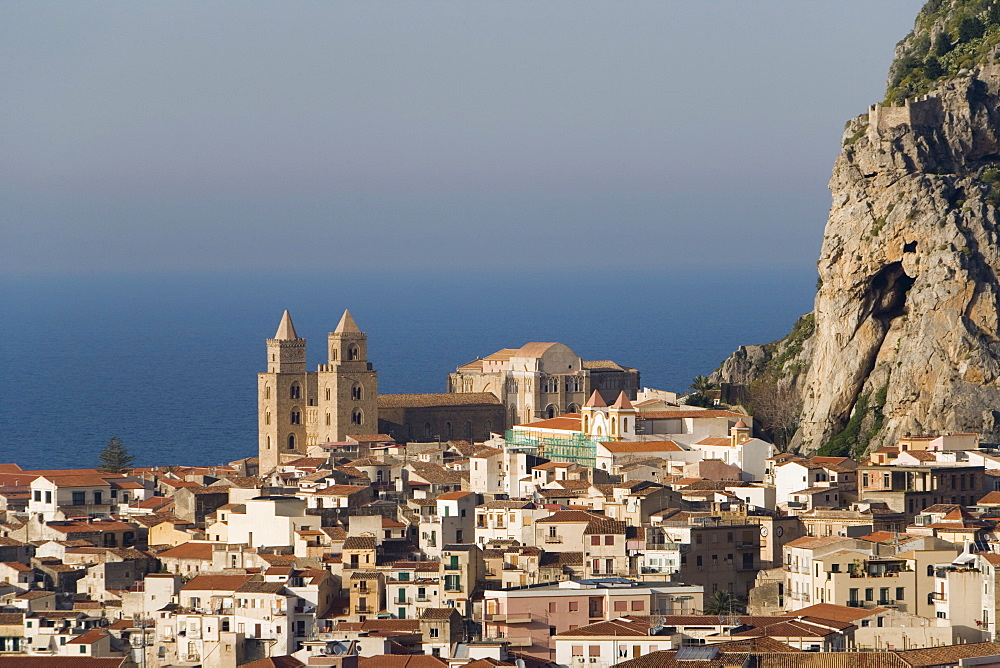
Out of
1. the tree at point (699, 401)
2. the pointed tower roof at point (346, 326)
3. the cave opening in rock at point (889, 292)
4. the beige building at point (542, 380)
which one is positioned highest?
the pointed tower roof at point (346, 326)

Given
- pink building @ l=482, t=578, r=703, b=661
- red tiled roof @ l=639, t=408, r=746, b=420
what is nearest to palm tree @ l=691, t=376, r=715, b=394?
red tiled roof @ l=639, t=408, r=746, b=420

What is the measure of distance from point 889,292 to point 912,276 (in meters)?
1.53

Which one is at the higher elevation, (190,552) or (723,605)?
(190,552)

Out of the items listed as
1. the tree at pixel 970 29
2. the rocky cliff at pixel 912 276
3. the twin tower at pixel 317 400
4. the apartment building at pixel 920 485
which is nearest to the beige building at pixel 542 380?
the twin tower at pixel 317 400

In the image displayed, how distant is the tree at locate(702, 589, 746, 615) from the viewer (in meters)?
55.1

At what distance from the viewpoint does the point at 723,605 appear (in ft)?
183

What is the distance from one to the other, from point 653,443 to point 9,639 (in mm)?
31396

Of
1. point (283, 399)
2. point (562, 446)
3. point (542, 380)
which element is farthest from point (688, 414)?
point (283, 399)

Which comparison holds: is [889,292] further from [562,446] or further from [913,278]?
[562,446]

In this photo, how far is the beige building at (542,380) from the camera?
108 m

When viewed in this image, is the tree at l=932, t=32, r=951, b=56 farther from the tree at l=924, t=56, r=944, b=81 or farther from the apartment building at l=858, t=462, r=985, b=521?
the apartment building at l=858, t=462, r=985, b=521

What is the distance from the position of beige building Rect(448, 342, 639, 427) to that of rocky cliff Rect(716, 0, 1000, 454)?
16.4 meters

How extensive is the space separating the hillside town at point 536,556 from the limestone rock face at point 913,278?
2.72 meters

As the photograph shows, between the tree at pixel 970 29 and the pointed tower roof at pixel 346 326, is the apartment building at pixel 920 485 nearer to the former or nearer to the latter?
the tree at pixel 970 29
